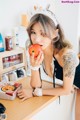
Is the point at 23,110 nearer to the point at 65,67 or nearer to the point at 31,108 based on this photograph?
the point at 31,108

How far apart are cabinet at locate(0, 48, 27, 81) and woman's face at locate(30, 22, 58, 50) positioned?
0.38m

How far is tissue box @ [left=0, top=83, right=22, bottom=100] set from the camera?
1086 mm

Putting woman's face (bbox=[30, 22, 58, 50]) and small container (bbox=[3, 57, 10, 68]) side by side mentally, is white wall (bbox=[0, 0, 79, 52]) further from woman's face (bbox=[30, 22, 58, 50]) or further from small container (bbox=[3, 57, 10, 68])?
woman's face (bbox=[30, 22, 58, 50])

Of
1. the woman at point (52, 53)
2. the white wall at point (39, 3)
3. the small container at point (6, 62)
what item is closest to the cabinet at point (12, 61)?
the small container at point (6, 62)

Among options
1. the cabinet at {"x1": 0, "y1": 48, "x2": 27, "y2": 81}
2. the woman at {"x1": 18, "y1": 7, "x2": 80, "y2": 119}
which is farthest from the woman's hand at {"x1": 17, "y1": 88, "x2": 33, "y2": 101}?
the cabinet at {"x1": 0, "y1": 48, "x2": 27, "y2": 81}

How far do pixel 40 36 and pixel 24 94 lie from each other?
36 centimetres

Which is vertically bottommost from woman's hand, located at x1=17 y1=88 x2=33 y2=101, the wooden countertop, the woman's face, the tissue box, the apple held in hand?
the wooden countertop

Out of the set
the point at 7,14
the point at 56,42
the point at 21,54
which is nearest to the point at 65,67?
the point at 56,42

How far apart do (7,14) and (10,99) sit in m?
0.75

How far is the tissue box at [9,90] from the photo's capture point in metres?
1.09

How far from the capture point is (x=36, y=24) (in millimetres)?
1122

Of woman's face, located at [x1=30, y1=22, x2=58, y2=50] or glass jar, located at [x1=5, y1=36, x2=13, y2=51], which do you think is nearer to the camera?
woman's face, located at [x1=30, y1=22, x2=58, y2=50]

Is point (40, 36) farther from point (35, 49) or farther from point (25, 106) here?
point (25, 106)

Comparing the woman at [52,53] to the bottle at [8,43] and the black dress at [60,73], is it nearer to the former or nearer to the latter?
the black dress at [60,73]
